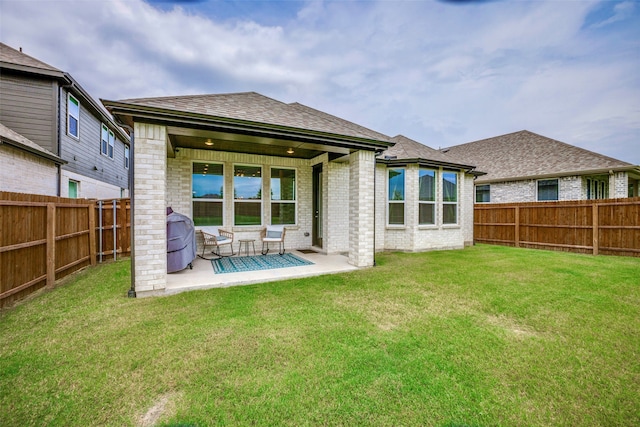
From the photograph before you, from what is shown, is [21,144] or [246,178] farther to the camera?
[246,178]

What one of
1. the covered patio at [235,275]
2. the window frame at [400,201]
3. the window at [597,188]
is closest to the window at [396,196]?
the window frame at [400,201]

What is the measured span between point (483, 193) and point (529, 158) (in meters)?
3.01

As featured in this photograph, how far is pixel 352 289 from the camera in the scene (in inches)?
195

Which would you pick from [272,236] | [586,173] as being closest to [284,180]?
[272,236]

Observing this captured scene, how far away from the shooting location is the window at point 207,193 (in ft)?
25.5

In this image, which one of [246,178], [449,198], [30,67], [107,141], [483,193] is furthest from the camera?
[483,193]

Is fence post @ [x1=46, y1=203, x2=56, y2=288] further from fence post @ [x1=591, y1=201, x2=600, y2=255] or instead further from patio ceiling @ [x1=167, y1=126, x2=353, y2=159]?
fence post @ [x1=591, y1=201, x2=600, y2=255]

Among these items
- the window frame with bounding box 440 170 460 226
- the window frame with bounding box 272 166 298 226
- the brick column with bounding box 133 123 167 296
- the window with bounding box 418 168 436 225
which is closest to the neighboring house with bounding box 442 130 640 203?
the window frame with bounding box 440 170 460 226

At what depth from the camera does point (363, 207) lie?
258 inches

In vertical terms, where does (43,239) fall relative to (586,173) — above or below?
below

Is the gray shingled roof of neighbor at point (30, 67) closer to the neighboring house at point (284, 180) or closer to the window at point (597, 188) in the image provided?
the neighboring house at point (284, 180)

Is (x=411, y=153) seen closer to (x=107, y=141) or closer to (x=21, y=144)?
(x=21, y=144)

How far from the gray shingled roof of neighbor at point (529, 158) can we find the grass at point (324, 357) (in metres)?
9.95

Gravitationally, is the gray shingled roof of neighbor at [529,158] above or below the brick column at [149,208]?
above
